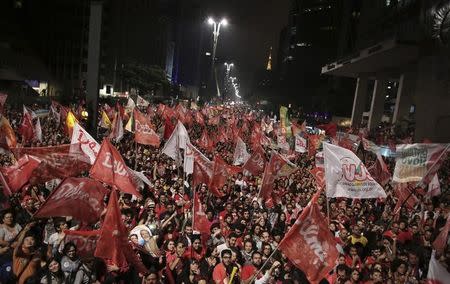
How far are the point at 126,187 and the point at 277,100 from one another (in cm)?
9813

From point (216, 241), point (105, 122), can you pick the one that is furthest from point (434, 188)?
point (105, 122)

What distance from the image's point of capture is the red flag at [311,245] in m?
6.32

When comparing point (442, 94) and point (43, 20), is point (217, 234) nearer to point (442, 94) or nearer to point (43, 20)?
point (442, 94)

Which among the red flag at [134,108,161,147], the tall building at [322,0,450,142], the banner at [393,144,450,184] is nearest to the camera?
the banner at [393,144,450,184]

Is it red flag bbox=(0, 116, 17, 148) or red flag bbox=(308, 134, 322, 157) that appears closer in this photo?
red flag bbox=(0, 116, 17, 148)

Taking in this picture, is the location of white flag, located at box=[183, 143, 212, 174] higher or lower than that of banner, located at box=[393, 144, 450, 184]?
lower

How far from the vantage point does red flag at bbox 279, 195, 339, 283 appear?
6320 mm

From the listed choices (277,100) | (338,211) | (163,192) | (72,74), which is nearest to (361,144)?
(338,211)

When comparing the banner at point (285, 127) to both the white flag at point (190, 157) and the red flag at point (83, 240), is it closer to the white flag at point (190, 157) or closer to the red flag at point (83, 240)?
the white flag at point (190, 157)

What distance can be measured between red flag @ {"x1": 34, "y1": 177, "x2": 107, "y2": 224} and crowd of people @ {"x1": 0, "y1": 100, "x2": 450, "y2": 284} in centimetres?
36

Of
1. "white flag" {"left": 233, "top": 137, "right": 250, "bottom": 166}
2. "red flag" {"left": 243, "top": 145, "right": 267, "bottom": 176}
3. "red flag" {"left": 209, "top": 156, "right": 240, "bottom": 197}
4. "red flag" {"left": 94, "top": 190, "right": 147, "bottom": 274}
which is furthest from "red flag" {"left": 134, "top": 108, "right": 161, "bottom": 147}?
"red flag" {"left": 94, "top": 190, "right": 147, "bottom": 274}

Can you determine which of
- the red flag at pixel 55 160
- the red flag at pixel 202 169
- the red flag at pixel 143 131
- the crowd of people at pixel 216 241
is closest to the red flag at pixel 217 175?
the red flag at pixel 202 169

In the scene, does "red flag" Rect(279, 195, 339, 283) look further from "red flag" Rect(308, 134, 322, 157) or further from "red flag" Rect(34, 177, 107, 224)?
"red flag" Rect(308, 134, 322, 157)

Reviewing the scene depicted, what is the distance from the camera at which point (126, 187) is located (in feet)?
29.0
